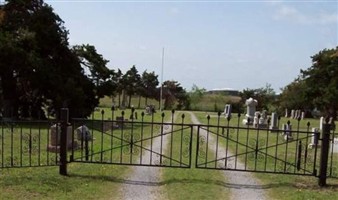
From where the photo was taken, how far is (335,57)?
43.6 metres

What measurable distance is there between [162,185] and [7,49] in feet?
56.1

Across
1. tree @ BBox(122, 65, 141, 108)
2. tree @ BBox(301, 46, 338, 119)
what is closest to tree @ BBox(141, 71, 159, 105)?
tree @ BBox(122, 65, 141, 108)

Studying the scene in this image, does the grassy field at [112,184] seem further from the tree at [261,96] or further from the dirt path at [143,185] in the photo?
the tree at [261,96]

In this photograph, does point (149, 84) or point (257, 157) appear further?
point (149, 84)

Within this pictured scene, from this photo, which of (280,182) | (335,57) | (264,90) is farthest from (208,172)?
(264,90)

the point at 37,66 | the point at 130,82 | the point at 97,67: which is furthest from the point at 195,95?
the point at 37,66

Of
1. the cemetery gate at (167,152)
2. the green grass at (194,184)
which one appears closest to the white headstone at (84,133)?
the cemetery gate at (167,152)

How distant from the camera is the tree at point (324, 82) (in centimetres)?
4272

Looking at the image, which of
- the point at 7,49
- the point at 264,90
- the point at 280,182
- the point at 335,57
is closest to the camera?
the point at 280,182

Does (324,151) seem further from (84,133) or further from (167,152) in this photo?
(84,133)

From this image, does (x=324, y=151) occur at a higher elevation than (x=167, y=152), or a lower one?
higher

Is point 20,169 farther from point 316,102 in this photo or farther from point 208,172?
point 316,102

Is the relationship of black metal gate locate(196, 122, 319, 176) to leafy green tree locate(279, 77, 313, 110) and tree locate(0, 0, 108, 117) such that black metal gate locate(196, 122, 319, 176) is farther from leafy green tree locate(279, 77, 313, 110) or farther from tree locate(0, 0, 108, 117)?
leafy green tree locate(279, 77, 313, 110)

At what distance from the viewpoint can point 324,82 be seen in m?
46.0
